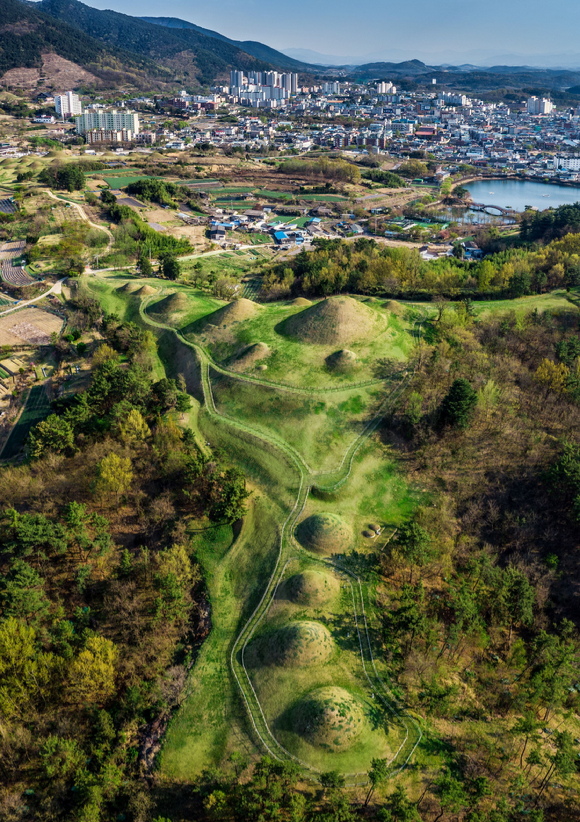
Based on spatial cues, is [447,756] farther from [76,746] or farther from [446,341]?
[446,341]

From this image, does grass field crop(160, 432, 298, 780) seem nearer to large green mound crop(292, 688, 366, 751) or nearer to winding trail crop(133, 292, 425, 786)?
winding trail crop(133, 292, 425, 786)

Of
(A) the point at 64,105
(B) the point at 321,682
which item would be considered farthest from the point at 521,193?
(A) the point at 64,105

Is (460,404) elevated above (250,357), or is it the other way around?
(460,404)

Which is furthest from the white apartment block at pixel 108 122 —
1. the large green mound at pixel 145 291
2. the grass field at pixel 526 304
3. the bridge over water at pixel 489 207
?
the grass field at pixel 526 304

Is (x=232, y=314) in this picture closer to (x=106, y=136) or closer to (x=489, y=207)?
(x=489, y=207)

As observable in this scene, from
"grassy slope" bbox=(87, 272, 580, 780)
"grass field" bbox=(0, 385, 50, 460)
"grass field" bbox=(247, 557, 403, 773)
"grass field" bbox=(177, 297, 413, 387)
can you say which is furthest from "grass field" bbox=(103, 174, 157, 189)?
"grass field" bbox=(247, 557, 403, 773)
